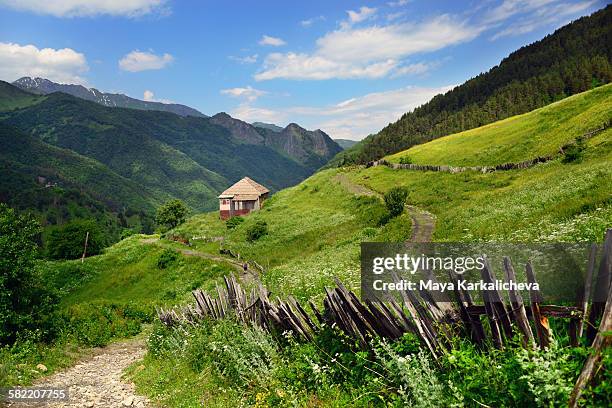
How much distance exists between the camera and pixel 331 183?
7588 centimetres

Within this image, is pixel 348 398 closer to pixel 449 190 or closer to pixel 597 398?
pixel 597 398

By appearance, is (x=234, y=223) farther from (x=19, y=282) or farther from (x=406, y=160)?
(x=19, y=282)

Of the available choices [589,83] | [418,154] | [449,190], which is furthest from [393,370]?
[589,83]

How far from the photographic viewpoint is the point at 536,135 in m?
52.3

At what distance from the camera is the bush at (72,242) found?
2638 inches

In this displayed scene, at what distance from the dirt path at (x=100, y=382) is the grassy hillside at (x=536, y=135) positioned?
4437 centimetres

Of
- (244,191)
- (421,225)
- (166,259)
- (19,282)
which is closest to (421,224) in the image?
(421,225)

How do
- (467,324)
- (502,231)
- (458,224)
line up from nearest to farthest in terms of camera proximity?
(467,324)
(502,231)
(458,224)

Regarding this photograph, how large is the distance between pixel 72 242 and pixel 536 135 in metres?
77.3

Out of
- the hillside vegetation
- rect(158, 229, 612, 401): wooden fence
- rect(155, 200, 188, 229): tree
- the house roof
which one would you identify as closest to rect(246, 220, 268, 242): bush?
the hillside vegetation

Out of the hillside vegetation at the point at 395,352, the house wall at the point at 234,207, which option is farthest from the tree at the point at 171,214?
the hillside vegetation at the point at 395,352

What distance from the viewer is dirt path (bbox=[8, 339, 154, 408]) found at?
9.12 m

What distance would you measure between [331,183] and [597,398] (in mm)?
72561

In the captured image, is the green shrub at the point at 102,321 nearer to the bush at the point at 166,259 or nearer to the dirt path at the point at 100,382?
the dirt path at the point at 100,382
